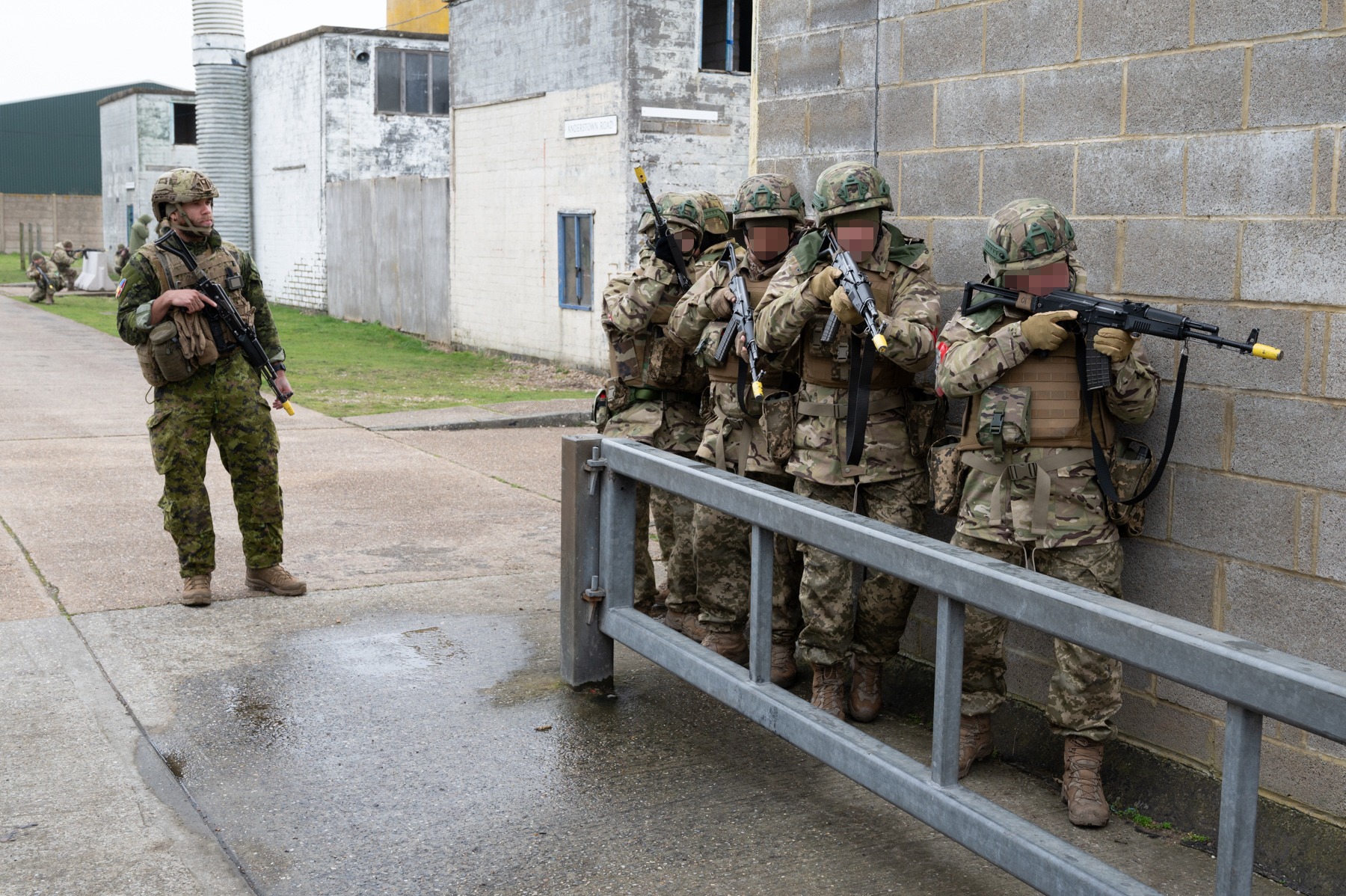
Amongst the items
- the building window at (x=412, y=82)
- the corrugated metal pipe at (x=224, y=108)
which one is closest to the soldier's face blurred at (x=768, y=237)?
the building window at (x=412, y=82)

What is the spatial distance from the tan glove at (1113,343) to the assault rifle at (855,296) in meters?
0.74

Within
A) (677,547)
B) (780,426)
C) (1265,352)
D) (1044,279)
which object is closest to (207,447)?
(677,547)

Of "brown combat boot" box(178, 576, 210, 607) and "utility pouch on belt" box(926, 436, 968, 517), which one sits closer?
"utility pouch on belt" box(926, 436, 968, 517)

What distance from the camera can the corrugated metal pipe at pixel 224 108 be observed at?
26.6 meters

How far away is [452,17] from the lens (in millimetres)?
18984

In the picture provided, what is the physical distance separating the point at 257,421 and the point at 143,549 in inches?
58.5

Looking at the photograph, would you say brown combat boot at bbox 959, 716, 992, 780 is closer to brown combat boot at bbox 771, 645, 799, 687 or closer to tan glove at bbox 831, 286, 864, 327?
brown combat boot at bbox 771, 645, 799, 687

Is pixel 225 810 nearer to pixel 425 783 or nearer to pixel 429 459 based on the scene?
pixel 425 783

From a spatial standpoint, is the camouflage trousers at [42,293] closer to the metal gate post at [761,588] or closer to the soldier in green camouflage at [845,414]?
the soldier in green camouflage at [845,414]

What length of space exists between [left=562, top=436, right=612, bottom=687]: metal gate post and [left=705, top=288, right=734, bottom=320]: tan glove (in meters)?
0.80

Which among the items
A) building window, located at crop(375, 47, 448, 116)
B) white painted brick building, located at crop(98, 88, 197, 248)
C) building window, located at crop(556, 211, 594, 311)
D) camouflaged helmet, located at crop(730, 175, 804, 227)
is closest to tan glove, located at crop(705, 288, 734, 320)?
camouflaged helmet, located at crop(730, 175, 804, 227)

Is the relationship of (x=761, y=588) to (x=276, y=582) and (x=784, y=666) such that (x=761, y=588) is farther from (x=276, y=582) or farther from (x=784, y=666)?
(x=276, y=582)

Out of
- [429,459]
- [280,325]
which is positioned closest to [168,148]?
[280,325]

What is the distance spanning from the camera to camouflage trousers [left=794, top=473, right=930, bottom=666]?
15.9 ft
